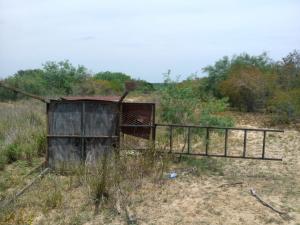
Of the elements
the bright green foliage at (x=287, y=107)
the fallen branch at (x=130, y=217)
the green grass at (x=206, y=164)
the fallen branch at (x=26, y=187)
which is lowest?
the fallen branch at (x=130, y=217)

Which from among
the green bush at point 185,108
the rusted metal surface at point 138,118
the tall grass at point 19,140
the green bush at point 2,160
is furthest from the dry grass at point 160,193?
the green bush at point 185,108

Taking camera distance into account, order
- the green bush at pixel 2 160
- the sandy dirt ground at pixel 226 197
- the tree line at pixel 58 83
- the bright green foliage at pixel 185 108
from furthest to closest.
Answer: the tree line at pixel 58 83 < the bright green foliage at pixel 185 108 < the green bush at pixel 2 160 < the sandy dirt ground at pixel 226 197

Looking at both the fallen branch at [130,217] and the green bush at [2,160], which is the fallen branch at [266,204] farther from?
the green bush at [2,160]

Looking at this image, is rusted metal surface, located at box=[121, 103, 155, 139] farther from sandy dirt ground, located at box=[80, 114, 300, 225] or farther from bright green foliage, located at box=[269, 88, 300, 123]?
bright green foliage, located at box=[269, 88, 300, 123]

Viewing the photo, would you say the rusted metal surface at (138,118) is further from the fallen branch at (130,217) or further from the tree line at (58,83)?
the tree line at (58,83)

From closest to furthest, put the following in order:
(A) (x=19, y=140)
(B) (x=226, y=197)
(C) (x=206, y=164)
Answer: (B) (x=226, y=197)
(C) (x=206, y=164)
(A) (x=19, y=140)

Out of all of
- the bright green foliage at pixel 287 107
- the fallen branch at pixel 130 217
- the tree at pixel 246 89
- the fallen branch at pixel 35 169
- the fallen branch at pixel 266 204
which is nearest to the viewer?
the fallen branch at pixel 130 217

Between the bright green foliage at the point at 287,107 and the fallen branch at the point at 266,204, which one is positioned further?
the bright green foliage at the point at 287,107

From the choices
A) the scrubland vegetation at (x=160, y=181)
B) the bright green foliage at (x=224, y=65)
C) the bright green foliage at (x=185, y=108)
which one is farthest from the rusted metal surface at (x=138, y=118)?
the bright green foliage at (x=224, y=65)

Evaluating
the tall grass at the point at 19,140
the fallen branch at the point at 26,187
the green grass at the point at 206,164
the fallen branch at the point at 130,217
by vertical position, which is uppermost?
the tall grass at the point at 19,140

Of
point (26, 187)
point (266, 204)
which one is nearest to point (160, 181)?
point (266, 204)

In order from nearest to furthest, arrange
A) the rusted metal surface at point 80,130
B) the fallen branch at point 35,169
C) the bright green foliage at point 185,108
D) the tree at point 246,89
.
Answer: the fallen branch at point 35,169 → the rusted metal surface at point 80,130 → the bright green foliage at point 185,108 → the tree at point 246,89

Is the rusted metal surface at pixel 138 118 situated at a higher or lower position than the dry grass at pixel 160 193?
higher

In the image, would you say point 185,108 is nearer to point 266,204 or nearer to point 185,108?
point 185,108
